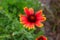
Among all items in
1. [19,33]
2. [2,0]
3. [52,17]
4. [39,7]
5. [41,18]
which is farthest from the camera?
[52,17]

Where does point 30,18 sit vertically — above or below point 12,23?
above

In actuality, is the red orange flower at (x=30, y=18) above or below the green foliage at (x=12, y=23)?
above

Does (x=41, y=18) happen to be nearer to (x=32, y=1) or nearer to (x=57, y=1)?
(x=32, y=1)

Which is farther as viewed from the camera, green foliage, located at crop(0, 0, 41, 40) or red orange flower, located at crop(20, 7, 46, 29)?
green foliage, located at crop(0, 0, 41, 40)

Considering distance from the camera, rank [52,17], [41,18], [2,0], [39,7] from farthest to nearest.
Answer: [52,17]
[39,7]
[2,0]
[41,18]

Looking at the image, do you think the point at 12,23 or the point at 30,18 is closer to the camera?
the point at 30,18

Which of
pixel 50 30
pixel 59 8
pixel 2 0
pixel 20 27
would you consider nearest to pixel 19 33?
pixel 20 27

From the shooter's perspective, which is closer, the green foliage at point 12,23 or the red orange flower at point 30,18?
the red orange flower at point 30,18

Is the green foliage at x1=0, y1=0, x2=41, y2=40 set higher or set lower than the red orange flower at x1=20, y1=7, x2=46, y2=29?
lower
